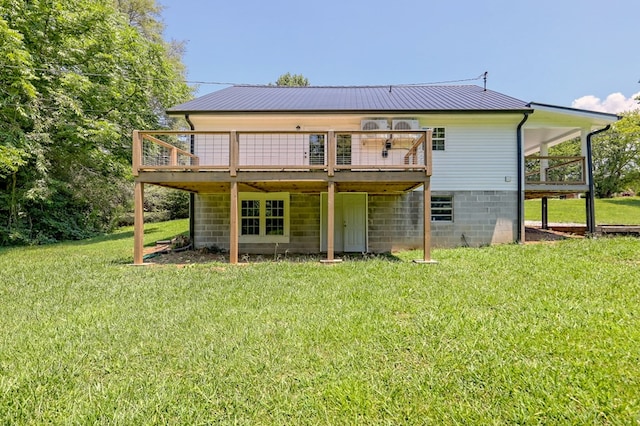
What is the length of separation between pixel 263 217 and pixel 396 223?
4397 mm

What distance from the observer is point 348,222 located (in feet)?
33.3

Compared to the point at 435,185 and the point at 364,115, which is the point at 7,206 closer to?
the point at 364,115

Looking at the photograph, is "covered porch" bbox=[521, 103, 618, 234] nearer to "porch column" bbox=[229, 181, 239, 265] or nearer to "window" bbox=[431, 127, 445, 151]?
"window" bbox=[431, 127, 445, 151]

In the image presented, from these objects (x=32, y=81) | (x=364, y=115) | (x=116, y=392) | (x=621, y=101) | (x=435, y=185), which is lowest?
(x=116, y=392)

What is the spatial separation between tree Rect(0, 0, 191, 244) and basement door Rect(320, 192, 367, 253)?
30.9ft

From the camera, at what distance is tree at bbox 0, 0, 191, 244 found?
1080 centimetres

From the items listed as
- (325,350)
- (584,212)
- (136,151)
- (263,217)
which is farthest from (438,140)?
(584,212)

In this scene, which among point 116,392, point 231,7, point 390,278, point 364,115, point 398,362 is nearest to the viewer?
point 116,392

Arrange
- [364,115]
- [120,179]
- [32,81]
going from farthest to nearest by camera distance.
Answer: [120,179], [32,81], [364,115]

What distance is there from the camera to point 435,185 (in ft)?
32.4

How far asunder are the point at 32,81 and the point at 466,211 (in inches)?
656

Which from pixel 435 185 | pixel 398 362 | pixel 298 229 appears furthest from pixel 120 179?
pixel 398 362

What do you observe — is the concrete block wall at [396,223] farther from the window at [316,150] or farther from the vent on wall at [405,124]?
the vent on wall at [405,124]

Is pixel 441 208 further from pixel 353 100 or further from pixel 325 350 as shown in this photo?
pixel 325 350
